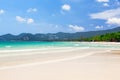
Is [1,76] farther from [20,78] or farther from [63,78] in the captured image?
[63,78]

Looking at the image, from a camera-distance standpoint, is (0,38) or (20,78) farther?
(0,38)

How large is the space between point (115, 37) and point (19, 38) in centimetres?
9381

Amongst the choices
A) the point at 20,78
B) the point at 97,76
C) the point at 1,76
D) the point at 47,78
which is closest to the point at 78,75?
the point at 97,76

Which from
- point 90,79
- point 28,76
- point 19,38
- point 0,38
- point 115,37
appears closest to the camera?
point 90,79

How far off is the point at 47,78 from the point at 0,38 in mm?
170025

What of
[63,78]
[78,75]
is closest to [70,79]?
[63,78]

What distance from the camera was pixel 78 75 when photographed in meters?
8.91

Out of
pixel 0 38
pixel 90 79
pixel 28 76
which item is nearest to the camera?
pixel 90 79

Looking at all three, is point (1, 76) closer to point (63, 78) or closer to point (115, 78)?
point (63, 78)

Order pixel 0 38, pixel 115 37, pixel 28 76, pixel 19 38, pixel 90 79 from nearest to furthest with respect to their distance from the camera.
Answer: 1. pixel 90 79
2. pixel 28 76
3. pixel 115 37
4. pixel 0 38
5. pixel 19 38

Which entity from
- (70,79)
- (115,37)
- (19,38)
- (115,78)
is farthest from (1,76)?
(19,38)

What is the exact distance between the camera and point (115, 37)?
11556 centimetres

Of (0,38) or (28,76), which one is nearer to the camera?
(28,76)

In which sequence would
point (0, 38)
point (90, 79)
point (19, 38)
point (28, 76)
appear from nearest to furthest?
point (90, 79) < point (28, 76) < point (0, 38) < point (19, 38)
